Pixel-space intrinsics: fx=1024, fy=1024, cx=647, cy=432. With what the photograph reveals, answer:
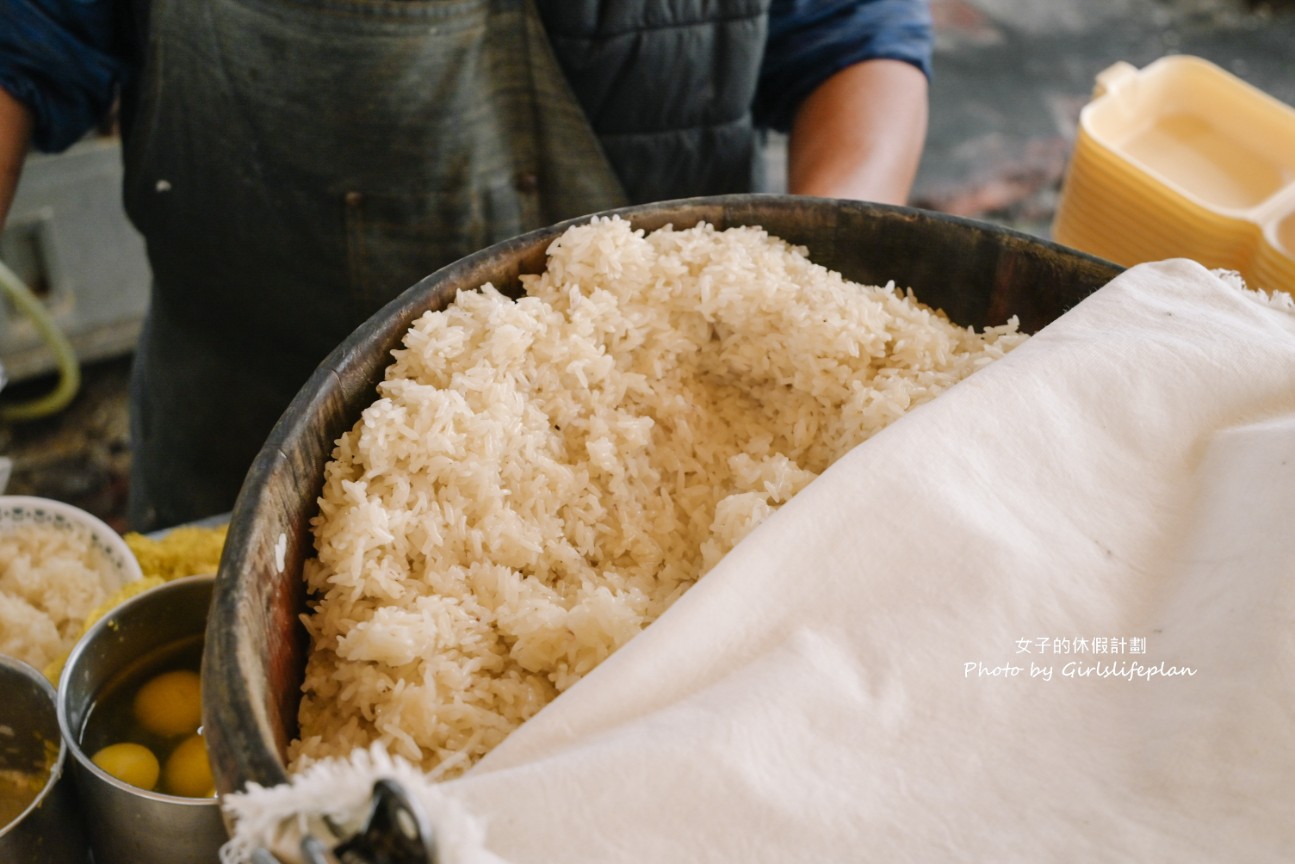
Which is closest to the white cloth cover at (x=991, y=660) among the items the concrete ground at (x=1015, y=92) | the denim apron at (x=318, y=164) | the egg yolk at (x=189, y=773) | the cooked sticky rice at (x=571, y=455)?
the cooked sticky rice at (x=571, y=455)

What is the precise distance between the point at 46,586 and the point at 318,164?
727 millimetres

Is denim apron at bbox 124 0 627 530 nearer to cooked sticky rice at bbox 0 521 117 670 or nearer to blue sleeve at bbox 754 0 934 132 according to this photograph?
blue sleeve at bbox 754 0 934 132

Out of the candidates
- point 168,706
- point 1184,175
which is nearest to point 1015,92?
point 1184,175

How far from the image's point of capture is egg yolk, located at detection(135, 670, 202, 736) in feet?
3.77

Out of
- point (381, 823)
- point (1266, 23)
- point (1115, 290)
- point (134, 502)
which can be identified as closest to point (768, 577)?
point (381, 823)

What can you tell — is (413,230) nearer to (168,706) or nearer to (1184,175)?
(168,706)

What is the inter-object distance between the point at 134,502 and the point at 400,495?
1.50 metres

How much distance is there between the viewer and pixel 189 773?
1.11m

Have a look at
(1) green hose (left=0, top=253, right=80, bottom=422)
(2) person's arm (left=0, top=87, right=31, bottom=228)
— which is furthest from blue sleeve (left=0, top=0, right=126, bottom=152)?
(1) green hose (left=0, top=253, right=80, bottom=422)

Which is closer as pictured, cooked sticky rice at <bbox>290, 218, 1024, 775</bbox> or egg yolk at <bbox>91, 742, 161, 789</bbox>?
cooked sticky rice at <bbox>290, 218, 1024, 775</bbox>

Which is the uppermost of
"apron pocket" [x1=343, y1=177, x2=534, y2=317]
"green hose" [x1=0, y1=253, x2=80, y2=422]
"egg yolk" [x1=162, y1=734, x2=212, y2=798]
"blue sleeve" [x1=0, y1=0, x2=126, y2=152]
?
"blue sleeve" [x1=0, y1=0, x2=126, y2=152]

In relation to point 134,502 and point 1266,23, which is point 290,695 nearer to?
point 134,502

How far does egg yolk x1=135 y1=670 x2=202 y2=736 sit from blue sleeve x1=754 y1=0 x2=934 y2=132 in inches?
55.2

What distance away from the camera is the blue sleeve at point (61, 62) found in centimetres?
150
